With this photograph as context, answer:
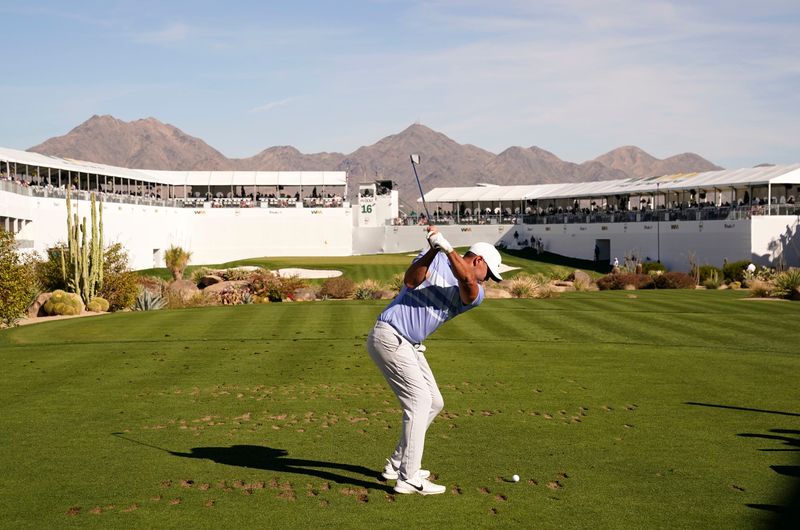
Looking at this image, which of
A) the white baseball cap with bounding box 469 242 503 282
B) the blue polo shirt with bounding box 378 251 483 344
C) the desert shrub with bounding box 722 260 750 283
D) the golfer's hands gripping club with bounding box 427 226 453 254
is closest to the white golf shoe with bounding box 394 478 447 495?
the blue polo shirt with bounding box 378 251 483 344

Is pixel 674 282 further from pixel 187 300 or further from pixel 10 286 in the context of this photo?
pixel 10 286

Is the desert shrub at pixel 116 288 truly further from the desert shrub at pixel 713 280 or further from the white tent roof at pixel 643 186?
the white tent roof at pixel 643 186

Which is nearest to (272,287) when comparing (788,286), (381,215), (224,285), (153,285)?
(224,285)

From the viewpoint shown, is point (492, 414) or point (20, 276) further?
point (20, 276)

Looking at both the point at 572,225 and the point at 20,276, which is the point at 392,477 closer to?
the point at 20,276

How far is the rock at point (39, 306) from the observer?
99.5 feet

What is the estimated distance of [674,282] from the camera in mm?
42969

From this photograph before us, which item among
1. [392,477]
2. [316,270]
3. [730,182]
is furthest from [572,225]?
[392,477]

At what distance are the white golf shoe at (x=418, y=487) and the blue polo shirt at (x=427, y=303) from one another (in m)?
1.34

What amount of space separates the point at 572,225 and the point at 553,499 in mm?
75056

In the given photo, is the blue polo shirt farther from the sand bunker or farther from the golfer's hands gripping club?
the sand bunker

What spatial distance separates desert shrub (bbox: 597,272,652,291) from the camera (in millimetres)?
42812

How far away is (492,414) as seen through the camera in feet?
38.7

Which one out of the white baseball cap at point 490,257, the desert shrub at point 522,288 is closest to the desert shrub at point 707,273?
the desert shrub at point 522,288
